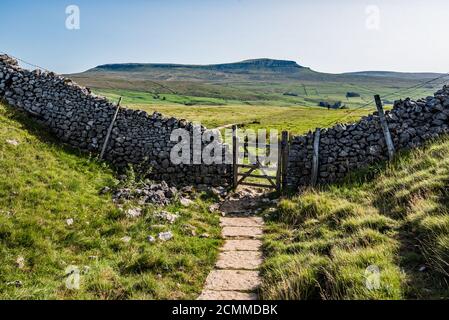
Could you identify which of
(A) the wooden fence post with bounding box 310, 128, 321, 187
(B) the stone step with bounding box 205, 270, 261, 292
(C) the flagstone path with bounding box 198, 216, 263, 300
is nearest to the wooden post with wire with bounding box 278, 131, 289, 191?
(A) the wooden fence post with bounding box 310, 128, 321, 187

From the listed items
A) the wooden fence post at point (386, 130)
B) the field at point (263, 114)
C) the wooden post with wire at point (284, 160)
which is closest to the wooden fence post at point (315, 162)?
the wooden post with wire at point (284, 160)

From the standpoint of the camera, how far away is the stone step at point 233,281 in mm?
7509

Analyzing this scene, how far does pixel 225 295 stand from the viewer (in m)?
7.19

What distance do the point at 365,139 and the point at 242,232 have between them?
687cm

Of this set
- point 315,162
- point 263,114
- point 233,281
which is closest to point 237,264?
point 233,281

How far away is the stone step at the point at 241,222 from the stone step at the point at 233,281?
3.62 meters

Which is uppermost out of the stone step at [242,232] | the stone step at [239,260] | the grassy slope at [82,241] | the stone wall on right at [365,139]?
the stone wall on right at [365,139]

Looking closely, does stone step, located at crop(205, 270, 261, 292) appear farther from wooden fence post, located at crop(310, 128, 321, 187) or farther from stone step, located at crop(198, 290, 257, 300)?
wooden fence post, located at crop(310, 128, 321, 187)

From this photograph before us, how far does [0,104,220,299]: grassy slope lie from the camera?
718 centimetres

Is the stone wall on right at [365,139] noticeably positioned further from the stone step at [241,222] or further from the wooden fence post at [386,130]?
the stone step at [241,222]

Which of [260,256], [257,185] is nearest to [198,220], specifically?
[260,256]

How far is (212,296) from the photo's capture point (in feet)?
23.5

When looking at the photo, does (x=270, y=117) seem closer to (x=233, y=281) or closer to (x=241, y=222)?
(x=241, y=222)

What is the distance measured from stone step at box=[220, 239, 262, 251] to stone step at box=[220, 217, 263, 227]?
1.46m
